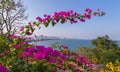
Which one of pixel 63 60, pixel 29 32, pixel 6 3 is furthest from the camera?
pixel 6 3

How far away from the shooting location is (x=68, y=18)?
260 inches

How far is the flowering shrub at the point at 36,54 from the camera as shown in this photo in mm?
5766

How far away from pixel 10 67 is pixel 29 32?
1250 millimetres

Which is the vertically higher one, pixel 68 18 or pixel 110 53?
pixel 68 18

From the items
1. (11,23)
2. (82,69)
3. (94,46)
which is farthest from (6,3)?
(82,69)

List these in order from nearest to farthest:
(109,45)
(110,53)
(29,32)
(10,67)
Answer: (10,67) < (29,32) < (110,53) < (109,45)

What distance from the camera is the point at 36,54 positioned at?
→ 589 cm

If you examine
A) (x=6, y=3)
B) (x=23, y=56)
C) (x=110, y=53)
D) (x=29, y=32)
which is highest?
(x=6, y=3)

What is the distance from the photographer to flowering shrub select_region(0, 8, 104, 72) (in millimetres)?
5766

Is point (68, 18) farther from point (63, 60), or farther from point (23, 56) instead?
point (23, 56)

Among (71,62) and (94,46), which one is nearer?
(71,62)

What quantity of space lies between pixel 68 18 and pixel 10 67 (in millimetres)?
1742

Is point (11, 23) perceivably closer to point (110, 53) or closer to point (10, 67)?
point (110, 53)

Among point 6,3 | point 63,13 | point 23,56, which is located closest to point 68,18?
point 63,13
